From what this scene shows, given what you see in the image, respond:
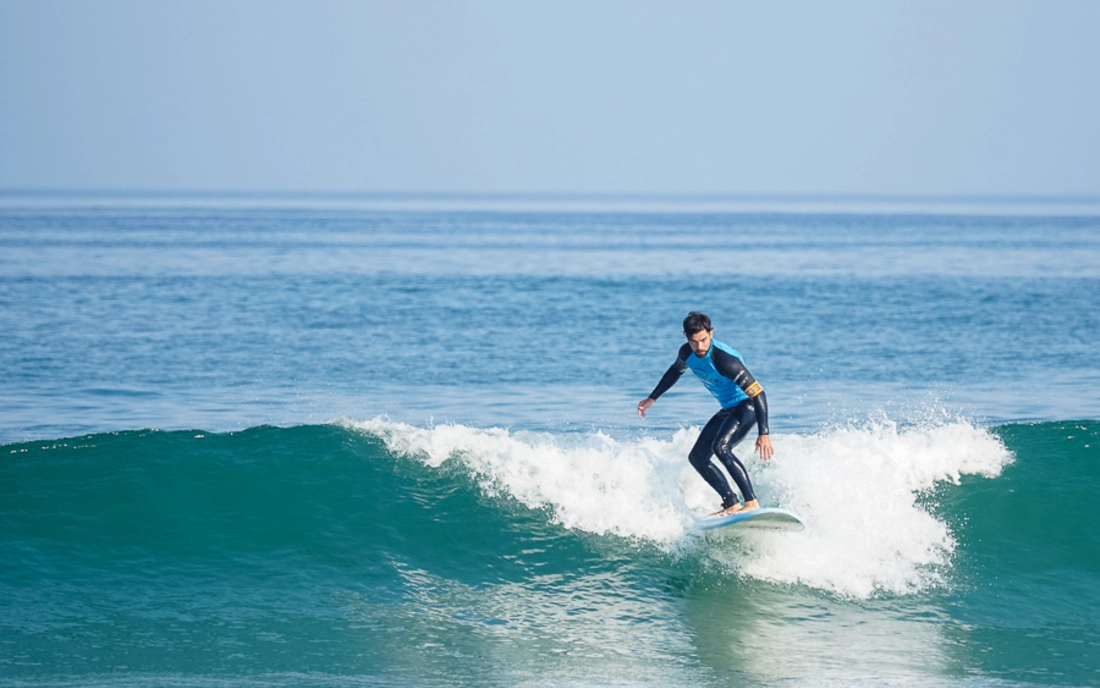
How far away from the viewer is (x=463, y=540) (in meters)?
9.95

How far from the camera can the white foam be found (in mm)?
9211

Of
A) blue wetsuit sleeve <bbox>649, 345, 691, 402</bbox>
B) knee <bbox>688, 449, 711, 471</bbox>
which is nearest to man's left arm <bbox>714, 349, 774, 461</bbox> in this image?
blue wetsuit sleeve <bbox>649, 345, 691, 402</bbox>

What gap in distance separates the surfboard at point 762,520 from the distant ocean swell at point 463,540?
259 mm

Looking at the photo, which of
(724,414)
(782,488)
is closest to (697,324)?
(724,414)

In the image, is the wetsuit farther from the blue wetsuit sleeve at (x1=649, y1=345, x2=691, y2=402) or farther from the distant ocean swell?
the distant ocean swell

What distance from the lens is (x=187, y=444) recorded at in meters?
11.5

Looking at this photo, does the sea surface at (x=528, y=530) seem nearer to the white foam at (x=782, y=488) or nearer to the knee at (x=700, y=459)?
the white foam at (x=782, y=488)

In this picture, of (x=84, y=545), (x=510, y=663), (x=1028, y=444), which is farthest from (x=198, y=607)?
(x=1028, y=444)

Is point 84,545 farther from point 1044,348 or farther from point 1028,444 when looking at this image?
point 1044,348

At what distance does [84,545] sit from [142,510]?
685 millimetres

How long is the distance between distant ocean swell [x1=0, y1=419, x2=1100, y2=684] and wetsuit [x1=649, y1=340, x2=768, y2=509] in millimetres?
630

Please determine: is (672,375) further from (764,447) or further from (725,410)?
(764,447)

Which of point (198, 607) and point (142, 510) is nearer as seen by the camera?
point (198, 607)

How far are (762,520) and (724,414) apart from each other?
2.99 feet
